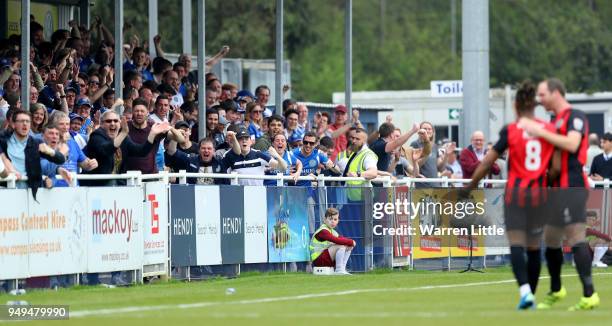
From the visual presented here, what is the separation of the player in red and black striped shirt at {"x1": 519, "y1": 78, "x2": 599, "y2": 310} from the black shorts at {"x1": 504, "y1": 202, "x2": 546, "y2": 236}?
0.16 m

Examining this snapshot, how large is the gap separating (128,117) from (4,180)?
5.33 m

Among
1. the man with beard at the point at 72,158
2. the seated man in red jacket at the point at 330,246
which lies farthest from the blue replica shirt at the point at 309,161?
the man with beard at the point at 72,158

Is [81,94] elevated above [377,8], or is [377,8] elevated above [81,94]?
[377,8]

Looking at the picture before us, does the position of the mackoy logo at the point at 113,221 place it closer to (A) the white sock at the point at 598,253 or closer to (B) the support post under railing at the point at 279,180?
(B) the support post under railing at the point at 279,180

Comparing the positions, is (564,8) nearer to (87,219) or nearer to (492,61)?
(492,61)

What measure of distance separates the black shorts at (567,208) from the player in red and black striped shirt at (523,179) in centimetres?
13

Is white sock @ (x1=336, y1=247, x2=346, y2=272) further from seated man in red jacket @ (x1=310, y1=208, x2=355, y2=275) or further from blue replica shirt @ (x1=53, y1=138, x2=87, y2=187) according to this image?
blue replica shirt @ (x1=53, y1=138, x2=87, y2=187)

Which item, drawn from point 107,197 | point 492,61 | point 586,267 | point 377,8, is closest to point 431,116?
point 107,197

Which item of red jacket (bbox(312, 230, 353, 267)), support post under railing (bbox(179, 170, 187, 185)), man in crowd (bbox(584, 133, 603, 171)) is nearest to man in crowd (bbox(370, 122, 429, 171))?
red jacket (bbox(312, 230, 353, 267))

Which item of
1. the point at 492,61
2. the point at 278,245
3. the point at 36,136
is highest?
the point at 492,61

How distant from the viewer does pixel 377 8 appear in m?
97.8

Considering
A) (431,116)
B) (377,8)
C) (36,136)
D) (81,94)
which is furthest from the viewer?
(377,8)

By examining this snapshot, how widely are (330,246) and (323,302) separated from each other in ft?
23.8

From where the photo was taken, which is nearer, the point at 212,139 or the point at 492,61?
the point at 212,139
